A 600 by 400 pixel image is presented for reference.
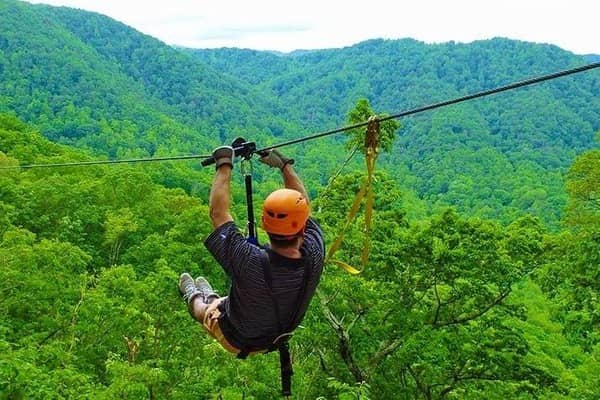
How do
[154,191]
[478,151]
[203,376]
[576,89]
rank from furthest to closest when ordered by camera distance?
[576,89]
[478,151]
[154,191]
[203,376]

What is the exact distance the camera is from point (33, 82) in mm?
113062

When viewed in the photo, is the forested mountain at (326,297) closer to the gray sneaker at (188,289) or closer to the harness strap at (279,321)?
the gray sneaker at (188,289)

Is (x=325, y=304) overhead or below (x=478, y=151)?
overhead

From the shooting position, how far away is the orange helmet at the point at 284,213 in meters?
3.37

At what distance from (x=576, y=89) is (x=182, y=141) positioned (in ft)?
312

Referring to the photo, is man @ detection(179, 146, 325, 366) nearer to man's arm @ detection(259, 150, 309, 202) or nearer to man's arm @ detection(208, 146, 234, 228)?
man's arm @ detection(208, 146, 234, 228)

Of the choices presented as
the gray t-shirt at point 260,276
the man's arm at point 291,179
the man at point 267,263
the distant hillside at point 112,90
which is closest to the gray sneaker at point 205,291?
the man at point 267,263

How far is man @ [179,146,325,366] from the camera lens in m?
3.41

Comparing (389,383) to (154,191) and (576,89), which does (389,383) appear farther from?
(576,89)

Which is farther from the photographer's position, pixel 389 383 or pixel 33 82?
pixel 33 82

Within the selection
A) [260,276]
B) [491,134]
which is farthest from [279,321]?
[491,134]

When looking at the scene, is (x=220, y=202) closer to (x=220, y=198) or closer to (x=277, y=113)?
(x=220, y=198)

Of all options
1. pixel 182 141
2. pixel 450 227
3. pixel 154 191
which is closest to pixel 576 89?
pixel 182 141

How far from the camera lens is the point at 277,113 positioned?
6580 inches
